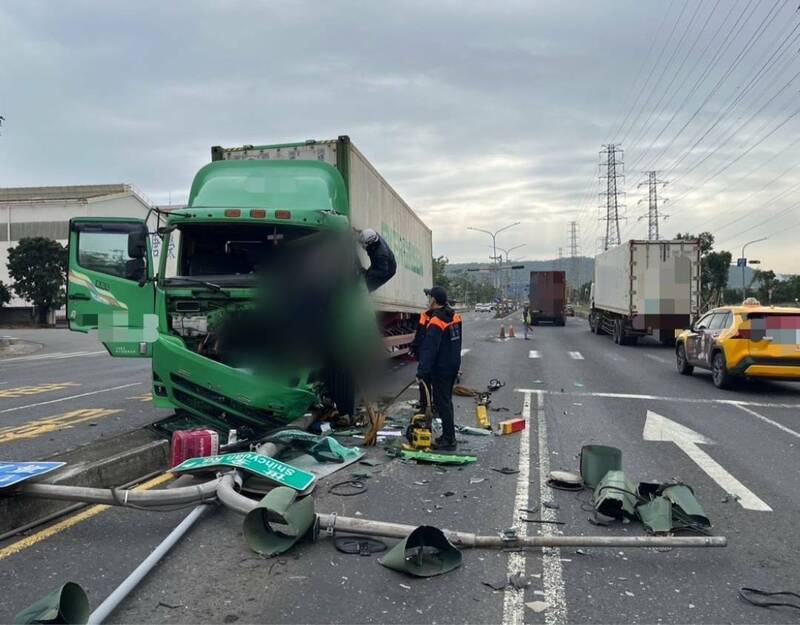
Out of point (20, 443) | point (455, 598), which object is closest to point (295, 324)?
point (20, 443)

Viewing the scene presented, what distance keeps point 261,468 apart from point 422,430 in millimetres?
2451

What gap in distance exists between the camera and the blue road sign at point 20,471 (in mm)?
4730

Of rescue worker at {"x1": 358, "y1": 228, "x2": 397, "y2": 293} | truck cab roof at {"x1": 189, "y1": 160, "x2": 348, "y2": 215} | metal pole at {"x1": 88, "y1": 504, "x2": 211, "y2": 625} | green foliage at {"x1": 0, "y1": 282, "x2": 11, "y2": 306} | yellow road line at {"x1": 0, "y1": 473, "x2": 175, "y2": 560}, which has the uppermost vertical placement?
truck cab roof at {"x1": 189, "y1": 160, "x2": 348, "y2": 215}

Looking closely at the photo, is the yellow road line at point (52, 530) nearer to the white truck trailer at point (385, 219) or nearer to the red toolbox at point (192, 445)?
the red toolbox at point (192, 445)

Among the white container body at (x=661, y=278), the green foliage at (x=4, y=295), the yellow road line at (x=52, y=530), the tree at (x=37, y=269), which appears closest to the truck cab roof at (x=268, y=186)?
the yellow road line at (x=52, y=530)

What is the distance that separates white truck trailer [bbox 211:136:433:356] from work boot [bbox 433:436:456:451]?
2.50 metres

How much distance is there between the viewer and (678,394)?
40.3 feet

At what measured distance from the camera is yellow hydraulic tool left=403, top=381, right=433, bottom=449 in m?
7.30

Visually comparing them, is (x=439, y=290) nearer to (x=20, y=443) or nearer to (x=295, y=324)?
(x=295, y=324)

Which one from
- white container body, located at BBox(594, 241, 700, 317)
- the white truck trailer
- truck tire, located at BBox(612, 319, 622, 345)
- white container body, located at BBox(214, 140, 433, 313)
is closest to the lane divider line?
the white truck trailer

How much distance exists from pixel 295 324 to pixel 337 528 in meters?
3.14

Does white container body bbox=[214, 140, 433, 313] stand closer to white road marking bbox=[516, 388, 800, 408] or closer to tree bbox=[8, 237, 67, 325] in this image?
white road marking bbox=[516, 388, 800, 408]

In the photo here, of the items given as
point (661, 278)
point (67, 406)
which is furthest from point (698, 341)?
point (67, 406)

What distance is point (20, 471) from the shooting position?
4.98 metres
